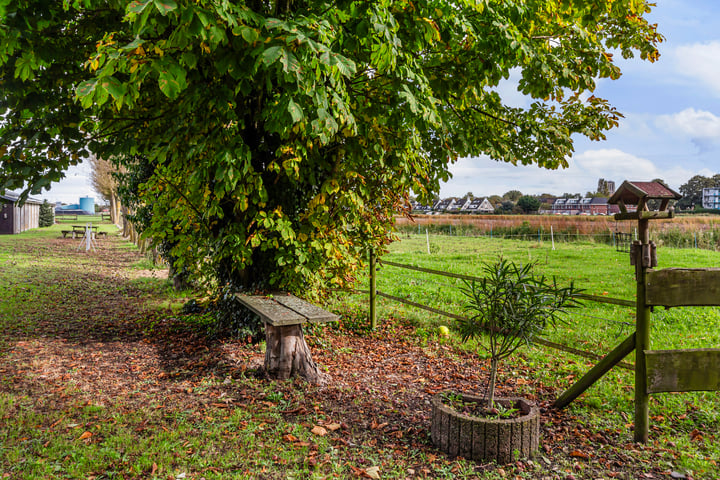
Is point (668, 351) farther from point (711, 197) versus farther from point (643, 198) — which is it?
point (711, 197)

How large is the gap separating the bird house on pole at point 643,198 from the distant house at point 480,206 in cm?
7275

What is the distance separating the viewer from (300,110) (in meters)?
3.47

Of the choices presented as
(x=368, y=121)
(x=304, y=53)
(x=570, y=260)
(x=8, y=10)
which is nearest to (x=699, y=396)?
(x=368, y=121)

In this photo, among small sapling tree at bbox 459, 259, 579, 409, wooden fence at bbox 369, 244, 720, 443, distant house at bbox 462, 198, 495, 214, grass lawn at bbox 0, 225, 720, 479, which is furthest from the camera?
distant house at bbox 462, 198, 495, 214

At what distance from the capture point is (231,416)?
4000mm

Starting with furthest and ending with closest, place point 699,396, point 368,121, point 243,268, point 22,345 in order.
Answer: point 22,345, point 243,268, point 368,121, point 699,396

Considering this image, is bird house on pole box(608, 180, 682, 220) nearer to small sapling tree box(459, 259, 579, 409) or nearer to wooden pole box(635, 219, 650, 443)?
wooden pole box(635, 219, 650, 443)

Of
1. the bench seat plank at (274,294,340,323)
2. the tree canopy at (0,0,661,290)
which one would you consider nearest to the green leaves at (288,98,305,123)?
the tree canopy at (0,0,661,290)

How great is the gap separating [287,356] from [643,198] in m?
3.58

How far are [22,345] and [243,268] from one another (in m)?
3.27

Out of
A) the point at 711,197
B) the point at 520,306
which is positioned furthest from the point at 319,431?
the point at 711,197

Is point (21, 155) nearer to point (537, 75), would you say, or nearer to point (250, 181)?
point (250, 181)

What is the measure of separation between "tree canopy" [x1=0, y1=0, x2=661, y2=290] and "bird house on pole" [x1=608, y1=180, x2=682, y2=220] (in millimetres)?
1727

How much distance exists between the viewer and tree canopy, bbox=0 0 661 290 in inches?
164
